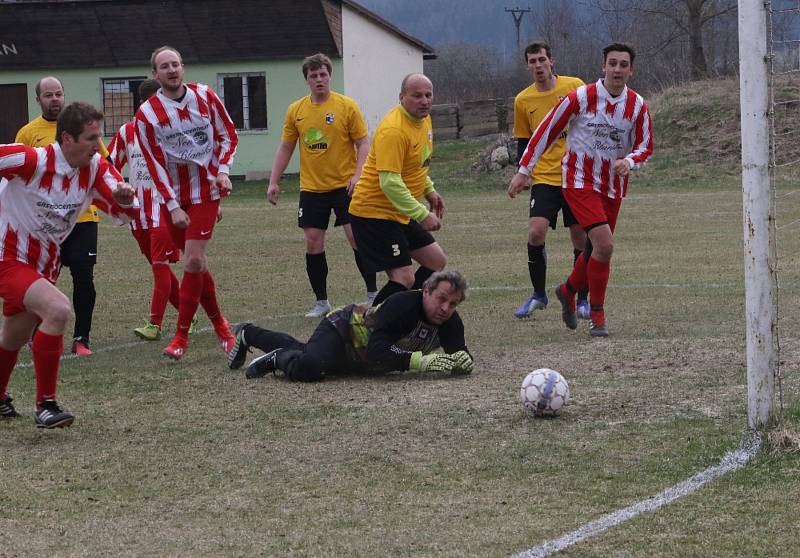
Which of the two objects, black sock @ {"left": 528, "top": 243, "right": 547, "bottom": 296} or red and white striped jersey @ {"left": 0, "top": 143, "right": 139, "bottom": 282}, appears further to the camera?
black sock @ {"left": 528, "top": 243, "right": 547, "bottom": 296}

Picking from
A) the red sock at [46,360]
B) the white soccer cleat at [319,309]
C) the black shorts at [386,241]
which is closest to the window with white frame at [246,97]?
the white soccer cleat at [319,309]

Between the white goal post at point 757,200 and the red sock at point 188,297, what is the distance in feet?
14.3

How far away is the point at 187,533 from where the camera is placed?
179 inches

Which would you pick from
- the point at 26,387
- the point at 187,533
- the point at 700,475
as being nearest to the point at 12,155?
the point at 26,387

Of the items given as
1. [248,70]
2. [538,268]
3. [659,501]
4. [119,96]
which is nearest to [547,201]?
[538,268]

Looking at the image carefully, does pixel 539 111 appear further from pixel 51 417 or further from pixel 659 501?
pixel 659 501

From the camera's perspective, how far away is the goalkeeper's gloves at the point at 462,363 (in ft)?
24.0

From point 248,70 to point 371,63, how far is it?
13.2 ft

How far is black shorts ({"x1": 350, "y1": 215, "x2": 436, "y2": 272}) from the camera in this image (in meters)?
8.34

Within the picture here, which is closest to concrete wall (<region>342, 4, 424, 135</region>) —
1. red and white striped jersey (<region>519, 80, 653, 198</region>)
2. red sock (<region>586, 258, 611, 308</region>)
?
red and white striped jersey (<region>519, 80, 653, 198</region>)

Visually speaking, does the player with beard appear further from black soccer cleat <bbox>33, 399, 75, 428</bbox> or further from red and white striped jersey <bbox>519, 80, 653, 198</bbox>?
red and white striped jersey <bbox>519, 80, 653, 198</bbox>

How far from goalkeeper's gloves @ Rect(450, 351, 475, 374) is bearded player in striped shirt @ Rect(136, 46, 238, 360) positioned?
1.95m

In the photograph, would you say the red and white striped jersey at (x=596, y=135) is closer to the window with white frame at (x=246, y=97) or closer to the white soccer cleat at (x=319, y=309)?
the white soccer cleat at (x=319, y=309)

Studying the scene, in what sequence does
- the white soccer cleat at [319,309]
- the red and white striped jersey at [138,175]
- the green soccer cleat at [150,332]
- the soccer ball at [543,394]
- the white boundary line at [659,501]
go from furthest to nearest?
1. the white soccer cleat at [319,309]
2. the red and white striped jersey at [138,175]
3. the green soccer cleat at [150,332]
4. the soccer ball at [543,394]
5. the white boundary line at [659,501]
